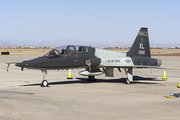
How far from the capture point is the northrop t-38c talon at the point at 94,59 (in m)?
18.4

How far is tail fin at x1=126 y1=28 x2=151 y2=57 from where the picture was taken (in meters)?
22.0

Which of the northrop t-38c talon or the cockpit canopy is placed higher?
the cockpit canopy

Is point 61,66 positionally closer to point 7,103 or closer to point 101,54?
point 101,54

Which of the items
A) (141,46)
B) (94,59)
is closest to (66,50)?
(94,59)

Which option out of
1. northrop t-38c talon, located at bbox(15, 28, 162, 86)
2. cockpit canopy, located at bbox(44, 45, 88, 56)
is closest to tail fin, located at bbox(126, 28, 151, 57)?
northrop t-38c talon, located at bbox(15, 28, 162, 86)

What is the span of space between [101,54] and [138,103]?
8827 mm

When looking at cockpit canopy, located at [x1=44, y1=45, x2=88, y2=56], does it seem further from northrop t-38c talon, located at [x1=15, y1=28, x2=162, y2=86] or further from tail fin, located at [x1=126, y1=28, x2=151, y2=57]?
tail fin, located at [x1=126, y1=28, x2=151, y2=57]

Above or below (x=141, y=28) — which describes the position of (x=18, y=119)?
below

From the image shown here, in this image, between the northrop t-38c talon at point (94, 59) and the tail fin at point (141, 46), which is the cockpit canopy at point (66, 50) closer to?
the northrop t-38c talon at point (94, 59)

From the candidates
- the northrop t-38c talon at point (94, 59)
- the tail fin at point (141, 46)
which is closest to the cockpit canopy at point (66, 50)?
the northrop t-38c talon at point (94, 59)

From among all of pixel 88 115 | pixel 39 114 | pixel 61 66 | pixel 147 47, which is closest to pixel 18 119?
pixel 39 114

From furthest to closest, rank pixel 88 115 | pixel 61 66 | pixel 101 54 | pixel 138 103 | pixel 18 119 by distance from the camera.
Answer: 1. pixel 101 54
2. pixel 61 66
3. pixel 138 103
4. pixel 88 115
5. pixel 18 119

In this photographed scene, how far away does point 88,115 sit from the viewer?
998 cm

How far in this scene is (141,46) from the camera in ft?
72.3
